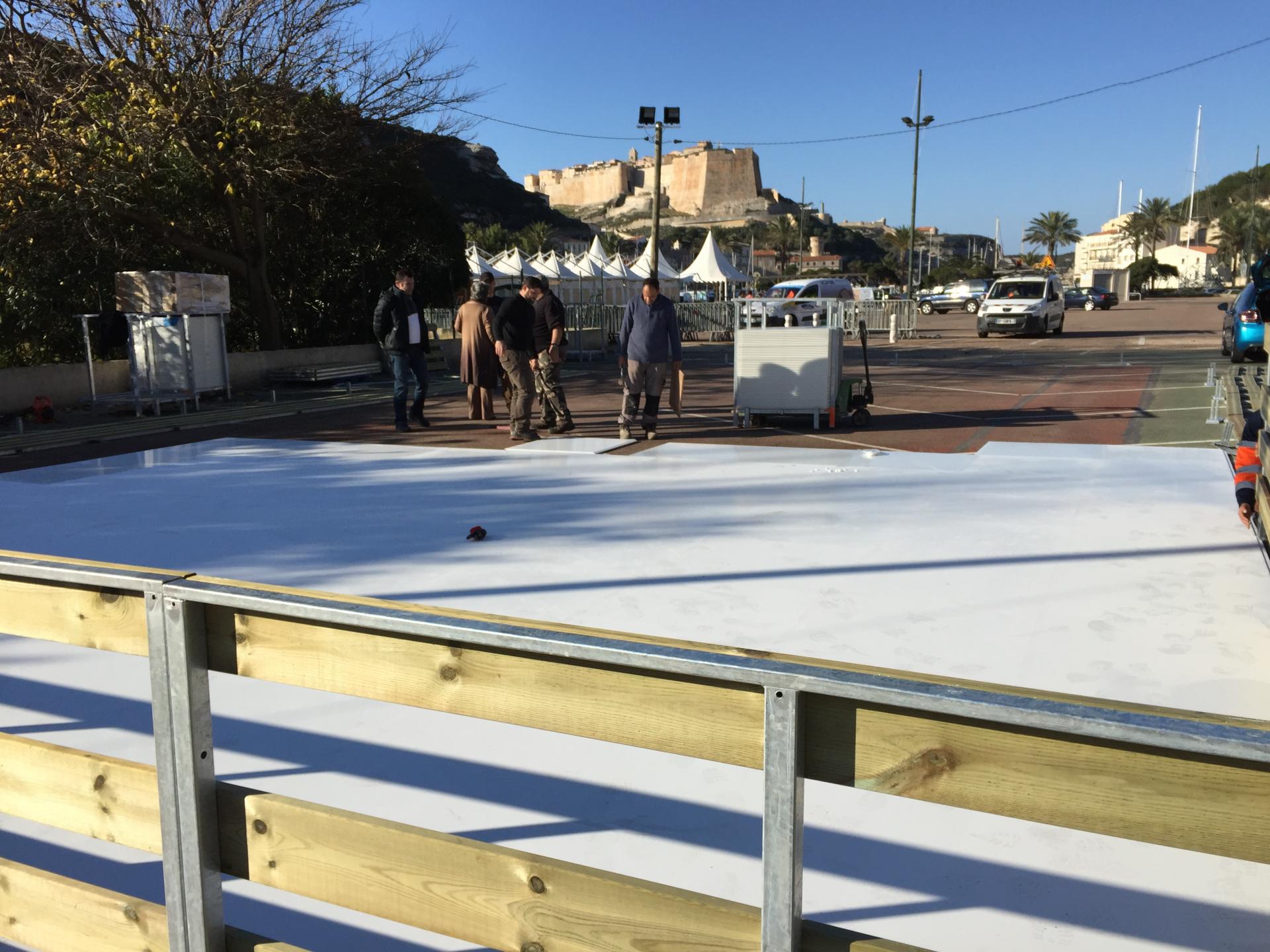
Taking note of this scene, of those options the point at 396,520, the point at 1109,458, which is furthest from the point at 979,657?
the point at 1109,458

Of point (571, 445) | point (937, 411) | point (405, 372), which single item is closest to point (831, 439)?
point (571, 445)

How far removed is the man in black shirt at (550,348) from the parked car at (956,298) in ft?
135

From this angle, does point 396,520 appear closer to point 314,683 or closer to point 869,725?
point 314,683

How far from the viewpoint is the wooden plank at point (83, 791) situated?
2.17 metres

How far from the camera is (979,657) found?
4.72 m

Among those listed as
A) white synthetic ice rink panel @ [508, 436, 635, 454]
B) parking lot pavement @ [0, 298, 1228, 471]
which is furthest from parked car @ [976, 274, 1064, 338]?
white synthetic ice rink panel @ [508, 436, 635, 454]

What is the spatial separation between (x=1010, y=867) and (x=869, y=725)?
1892mm

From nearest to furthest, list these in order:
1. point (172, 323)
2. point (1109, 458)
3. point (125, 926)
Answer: point (125, 926), point (1109, 458), point (172, 323)

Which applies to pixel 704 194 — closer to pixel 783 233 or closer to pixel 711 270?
pixel 783 233

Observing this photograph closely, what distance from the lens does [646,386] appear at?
1184 centimetres

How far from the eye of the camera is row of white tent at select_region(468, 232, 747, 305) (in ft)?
102

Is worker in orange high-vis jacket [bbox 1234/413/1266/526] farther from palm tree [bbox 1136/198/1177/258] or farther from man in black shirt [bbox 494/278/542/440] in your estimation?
palm tree [bbox 1136/198/1177/258]

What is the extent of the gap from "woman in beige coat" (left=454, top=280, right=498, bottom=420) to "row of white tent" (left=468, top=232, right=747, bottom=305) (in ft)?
51.8

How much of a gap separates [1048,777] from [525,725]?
82cm
